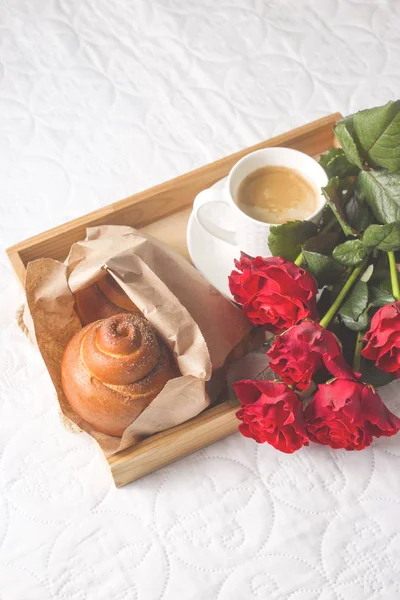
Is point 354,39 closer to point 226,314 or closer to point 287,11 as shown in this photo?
point 287,11

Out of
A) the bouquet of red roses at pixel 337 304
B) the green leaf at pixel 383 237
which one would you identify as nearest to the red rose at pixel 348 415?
the bouquet of red roses at pixel 337 304

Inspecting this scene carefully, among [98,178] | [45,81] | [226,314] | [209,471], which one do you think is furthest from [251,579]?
[45,81]

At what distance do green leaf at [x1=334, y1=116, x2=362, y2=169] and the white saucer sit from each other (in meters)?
0.11

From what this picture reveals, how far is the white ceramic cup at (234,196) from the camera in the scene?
0.62 m

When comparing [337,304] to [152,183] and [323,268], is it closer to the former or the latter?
[323,268]

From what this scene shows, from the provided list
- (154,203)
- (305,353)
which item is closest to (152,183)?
(154,203)

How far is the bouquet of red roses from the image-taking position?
0.51 meters

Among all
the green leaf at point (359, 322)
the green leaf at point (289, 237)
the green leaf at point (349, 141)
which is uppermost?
the green leaf at point (349, 141)

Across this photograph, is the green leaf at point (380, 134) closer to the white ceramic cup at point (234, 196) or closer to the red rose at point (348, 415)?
the white ceramic cup at point (234, 196)

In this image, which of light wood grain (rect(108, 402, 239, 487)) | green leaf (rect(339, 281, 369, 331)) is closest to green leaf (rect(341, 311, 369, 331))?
green leaf (rect(339, 281, 369, 331))

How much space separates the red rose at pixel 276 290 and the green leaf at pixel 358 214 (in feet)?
0.26

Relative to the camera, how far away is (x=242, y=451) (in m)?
0.60

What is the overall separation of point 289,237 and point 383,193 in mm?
76

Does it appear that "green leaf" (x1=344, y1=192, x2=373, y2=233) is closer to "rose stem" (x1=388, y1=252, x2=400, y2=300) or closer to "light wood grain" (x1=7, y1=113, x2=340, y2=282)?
"rose stem" (x1=388, y1=252, x2=400, y2=300)
